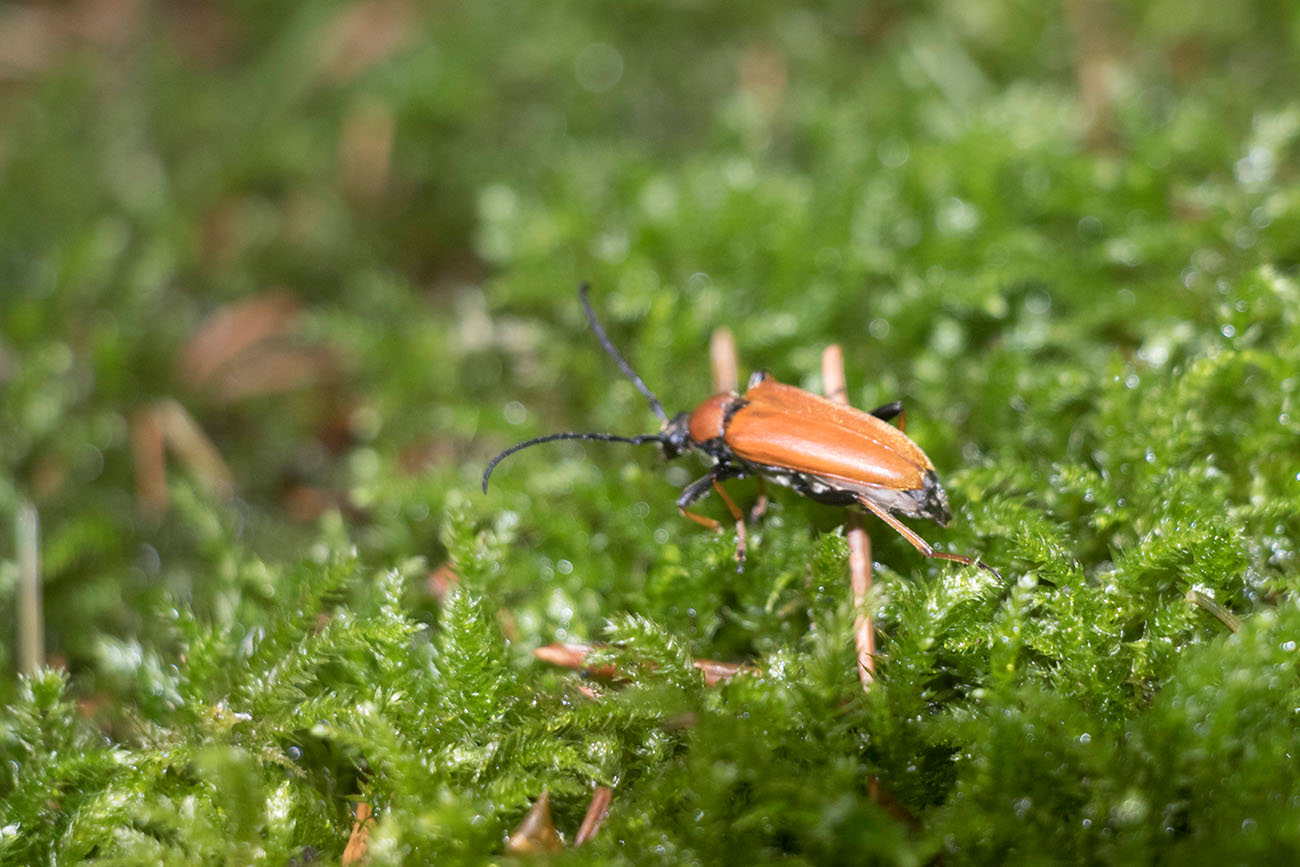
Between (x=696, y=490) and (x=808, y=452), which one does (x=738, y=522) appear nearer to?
(x=696, y=490)

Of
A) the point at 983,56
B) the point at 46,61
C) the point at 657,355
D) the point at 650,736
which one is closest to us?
the point at 650,736

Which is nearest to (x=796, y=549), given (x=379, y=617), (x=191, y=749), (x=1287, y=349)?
(x=379, y=617)

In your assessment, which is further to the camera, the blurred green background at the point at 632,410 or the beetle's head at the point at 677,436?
the beetle's head at the point at 677,436

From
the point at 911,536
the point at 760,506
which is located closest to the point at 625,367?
the point at 760,506

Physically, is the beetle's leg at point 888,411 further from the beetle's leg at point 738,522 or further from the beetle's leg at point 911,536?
the beetle's leg at point 738,522

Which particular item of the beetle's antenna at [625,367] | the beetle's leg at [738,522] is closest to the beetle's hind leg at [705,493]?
the beetle's leg at [738,522]

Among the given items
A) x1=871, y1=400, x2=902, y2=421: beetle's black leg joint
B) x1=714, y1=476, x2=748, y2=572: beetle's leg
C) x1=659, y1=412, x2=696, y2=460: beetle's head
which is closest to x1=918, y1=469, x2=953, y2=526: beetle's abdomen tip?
x1=871, y1=400, x2=902, y2=421: beetle's black leg joint

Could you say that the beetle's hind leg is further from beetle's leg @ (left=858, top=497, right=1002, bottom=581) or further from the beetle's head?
beetle's leg @ (left=858, top=497, right=1002, bottom=581)

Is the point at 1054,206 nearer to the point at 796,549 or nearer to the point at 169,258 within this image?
the point at 796,549
